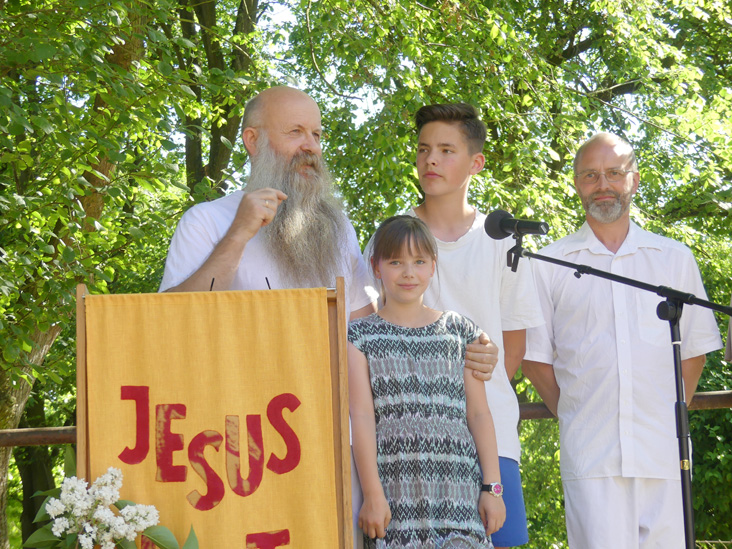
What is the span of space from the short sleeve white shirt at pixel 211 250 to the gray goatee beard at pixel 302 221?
0.04m

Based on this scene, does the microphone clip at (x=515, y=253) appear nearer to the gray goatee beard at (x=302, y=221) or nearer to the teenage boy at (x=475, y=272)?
the teenage boy at (x=475, y=272)

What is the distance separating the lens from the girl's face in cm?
286

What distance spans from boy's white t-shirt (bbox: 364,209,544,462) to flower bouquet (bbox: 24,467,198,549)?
136 centimetres

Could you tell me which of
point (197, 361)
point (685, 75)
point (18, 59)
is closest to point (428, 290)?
point (197, 361)

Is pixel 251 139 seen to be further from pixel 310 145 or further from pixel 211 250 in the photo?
pixel 211 250

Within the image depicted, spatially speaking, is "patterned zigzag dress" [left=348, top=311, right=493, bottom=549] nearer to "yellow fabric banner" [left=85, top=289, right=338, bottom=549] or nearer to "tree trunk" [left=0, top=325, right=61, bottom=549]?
"yellow fabric banner" [left=85, top=289, right=338, bottom=549]

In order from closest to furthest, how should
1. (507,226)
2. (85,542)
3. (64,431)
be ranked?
(85,542) < (507,226) < (64,431)

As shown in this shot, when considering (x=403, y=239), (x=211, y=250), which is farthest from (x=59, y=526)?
(x=403, y=239)

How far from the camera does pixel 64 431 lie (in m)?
3.26

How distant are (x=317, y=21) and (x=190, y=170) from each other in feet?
16.7

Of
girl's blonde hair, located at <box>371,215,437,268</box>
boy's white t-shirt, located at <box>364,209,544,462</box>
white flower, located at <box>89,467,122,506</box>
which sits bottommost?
white flower, located at <box>89,467,122,506</box>

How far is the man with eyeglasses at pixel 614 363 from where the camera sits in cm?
331

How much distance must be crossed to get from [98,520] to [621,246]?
2440 mm

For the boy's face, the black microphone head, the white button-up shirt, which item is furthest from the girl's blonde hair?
the white button-up shirt
